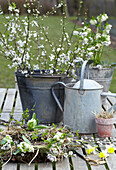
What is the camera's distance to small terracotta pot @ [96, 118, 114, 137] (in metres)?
2.15

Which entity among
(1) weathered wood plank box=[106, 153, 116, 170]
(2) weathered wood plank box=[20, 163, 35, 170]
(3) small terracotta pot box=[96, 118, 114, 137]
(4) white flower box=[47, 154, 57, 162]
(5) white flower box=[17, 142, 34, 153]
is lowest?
(2) weathered wood plank box=[20, 163, 35, 170]

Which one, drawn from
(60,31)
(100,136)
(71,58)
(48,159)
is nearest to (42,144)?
(48,159)

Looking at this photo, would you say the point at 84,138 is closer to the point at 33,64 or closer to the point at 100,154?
the point at 100,154

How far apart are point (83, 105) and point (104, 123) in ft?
0.66

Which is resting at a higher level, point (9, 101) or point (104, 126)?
point (9, 101)

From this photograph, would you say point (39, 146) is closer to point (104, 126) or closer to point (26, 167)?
point (26, 167)

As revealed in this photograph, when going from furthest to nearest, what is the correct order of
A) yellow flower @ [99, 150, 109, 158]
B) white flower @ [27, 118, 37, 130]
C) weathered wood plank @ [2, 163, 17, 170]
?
1. white flower @ [27, 118, 37, 130]
2. yellow flower @ [99, 150, 109, 158]
3. weathered wood plank @ [2, 163, 17, 170]

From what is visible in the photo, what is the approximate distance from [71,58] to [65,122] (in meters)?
0.56

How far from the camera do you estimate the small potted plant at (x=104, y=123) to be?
84.6 inches

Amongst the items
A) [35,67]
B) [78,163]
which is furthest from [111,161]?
[35,67]

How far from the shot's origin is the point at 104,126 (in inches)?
85.3

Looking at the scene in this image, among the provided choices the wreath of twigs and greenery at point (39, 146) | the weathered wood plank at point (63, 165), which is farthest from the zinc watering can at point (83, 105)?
the weathered wood plank at point (63, 165)

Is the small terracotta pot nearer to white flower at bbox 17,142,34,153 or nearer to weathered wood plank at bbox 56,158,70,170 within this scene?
weathered wood plank at bbox 56,158,70,170

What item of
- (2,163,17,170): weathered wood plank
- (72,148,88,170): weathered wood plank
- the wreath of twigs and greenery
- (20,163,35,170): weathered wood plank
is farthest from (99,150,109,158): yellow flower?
(2,163,17,170): weathered wood plank
